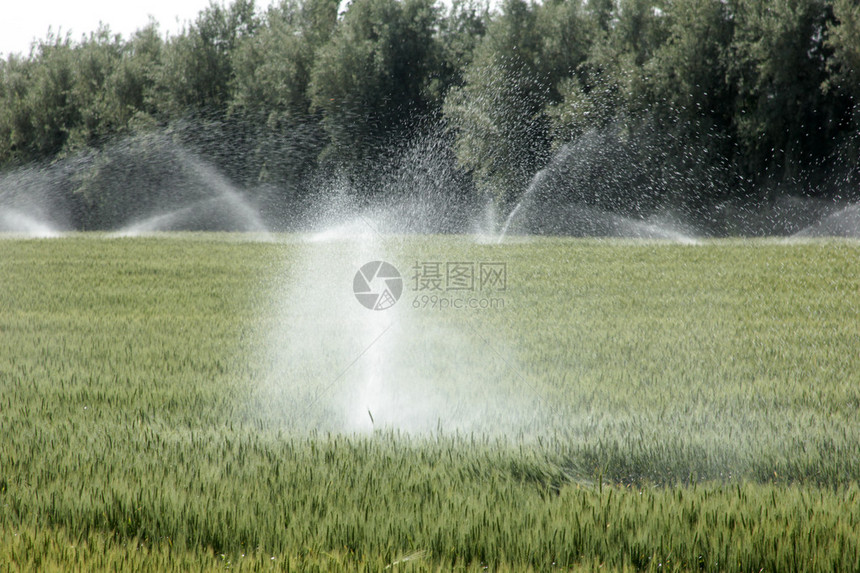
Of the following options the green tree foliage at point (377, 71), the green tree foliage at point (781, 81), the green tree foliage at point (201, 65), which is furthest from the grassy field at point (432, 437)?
the green tree foliage at point (201, 65)

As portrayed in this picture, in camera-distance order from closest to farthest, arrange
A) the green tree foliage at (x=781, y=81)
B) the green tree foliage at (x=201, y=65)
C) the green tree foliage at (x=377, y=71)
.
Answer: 1. the green tree foliage at (x=781, y=81)
2. the green tree foliage at (x=377, y=71)
3. the green tree foliage at (x=201, y=65)

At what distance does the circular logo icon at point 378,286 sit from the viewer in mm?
10336

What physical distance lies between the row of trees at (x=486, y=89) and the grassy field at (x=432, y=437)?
17.7 m

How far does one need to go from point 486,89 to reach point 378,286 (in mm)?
21867

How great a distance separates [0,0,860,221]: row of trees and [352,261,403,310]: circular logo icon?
16.5 m

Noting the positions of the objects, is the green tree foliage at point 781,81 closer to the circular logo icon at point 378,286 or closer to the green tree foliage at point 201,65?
the circular logo icon at point 378,286

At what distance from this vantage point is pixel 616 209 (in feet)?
97.0

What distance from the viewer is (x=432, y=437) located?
4.22m

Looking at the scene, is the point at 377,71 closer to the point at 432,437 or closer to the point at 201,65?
the point at 201,65

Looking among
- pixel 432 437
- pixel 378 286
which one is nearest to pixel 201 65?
pixel 378 286

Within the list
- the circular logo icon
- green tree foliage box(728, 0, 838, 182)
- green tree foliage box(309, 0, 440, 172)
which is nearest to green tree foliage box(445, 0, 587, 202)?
green tree foliage box(309, 0, 440, 172)

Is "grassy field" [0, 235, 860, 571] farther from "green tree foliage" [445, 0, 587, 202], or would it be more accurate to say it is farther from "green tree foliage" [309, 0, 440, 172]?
"green tree foliage" [309, 0, 440, 172]

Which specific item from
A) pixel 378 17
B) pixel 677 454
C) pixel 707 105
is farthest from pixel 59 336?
pixel 378 17

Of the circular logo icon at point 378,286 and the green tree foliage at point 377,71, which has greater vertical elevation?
the green tree foliage at point 377,71
